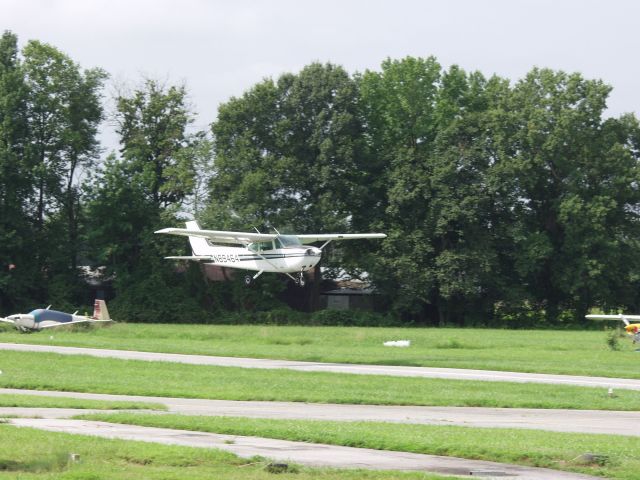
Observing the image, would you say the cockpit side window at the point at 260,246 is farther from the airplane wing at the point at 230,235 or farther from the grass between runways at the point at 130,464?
the grass between runways at the point at 130,464

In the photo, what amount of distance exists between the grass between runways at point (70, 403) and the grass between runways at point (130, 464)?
629 centimetres

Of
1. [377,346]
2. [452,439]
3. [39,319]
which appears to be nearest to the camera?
[452,439]

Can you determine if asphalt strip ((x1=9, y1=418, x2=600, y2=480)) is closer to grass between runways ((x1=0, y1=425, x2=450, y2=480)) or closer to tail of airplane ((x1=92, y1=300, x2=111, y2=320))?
grass between runways ((x1=0, y1=425, x2=450, y2=480))

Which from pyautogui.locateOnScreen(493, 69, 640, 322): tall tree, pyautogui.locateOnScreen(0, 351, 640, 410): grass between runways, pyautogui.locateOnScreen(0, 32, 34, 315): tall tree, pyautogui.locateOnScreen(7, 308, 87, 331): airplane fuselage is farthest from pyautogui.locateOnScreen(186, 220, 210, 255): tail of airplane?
pyautogui.locateOnScreen(493, 69, 640, 322): tall tree

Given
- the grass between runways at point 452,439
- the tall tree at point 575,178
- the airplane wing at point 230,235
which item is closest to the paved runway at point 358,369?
the airplane wing at point 230,235

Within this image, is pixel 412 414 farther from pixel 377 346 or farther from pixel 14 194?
pixel 14 194

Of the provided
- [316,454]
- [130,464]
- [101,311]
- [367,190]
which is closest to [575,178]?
[367,190]

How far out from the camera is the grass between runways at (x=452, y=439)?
555 inches

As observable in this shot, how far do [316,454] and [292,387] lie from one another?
12706mm

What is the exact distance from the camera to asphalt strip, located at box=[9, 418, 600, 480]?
13344mm

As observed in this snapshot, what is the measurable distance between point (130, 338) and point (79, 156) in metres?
26.6

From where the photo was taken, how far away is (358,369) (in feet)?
111

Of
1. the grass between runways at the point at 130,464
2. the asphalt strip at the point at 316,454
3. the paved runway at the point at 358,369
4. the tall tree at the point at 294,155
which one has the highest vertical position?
the tall tree at the point at 294,155

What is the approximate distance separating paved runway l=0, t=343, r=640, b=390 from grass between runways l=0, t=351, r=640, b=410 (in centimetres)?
167
